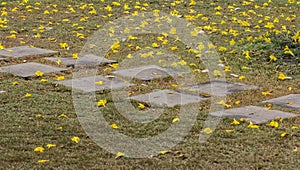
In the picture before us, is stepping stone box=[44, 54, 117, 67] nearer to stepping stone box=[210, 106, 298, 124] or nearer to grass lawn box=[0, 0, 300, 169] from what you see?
grass lawn box=[0, 0, 300, 169]

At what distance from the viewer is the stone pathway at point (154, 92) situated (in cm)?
555

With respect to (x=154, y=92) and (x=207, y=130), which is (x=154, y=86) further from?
(x=207, y=130)

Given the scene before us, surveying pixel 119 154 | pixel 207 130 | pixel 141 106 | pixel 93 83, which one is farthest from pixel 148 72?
pixel 119 154

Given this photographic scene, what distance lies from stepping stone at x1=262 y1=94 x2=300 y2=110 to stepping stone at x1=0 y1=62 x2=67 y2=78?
250 cm

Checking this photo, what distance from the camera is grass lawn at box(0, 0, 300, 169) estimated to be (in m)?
4.49

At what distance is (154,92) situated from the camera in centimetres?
617

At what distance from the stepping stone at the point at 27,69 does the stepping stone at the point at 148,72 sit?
745 mm

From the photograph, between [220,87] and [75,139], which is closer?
[75,139]

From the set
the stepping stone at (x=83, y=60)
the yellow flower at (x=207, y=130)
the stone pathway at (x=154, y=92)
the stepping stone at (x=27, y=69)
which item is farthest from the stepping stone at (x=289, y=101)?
the stepping stone at (x=27, y=69)

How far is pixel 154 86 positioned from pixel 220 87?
2.24 ft

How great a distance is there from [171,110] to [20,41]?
3635 mm

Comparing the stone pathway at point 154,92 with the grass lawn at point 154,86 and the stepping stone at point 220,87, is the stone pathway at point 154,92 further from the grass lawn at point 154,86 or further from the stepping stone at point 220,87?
the grass lawn at point 154,86

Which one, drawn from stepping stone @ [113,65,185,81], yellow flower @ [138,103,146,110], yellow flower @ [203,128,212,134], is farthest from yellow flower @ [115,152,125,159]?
stepping stone @ [113,65,185,81]

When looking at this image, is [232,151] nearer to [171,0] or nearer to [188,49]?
[188,49]
